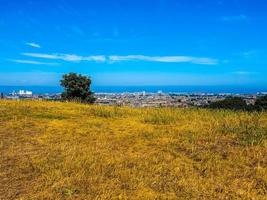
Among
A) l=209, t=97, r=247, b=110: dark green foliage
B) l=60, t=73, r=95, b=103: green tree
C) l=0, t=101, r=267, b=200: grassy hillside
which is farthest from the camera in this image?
l=60, t=73, r=95, b=103: green tree

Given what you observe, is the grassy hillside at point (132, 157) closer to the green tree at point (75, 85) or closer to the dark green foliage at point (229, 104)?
the dark green foliage at point (229, 104)

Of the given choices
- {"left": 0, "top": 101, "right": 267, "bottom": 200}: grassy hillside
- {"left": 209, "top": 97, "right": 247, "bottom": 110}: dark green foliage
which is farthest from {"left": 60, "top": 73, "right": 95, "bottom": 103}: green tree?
{"left": 0, "top": 101, "right": 267, "bottom": 200}: grassy hillside

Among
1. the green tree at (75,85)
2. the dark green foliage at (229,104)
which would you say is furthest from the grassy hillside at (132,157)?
the green tree at (75,85)

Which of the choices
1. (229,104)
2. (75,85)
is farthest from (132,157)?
(75,85)

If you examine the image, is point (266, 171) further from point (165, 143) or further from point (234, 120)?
point (234, 120)

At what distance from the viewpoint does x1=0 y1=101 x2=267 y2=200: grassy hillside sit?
309 inches

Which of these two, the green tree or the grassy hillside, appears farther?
the green tree

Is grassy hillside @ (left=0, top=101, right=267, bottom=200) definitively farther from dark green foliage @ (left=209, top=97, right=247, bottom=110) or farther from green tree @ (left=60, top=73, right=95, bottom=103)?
green tree @ (left=60, top=73, right=95, bottom=103)

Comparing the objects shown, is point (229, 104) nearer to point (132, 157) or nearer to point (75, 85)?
point (132, 157)

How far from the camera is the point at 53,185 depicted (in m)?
7.92

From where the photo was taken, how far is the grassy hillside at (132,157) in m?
7.84

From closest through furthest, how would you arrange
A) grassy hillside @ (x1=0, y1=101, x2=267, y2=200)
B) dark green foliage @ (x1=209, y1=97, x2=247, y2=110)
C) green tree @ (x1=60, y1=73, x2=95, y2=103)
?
grassy hillside @ (x1=0, y1=101, x2=267, y2=200), dark green foliage @ (x1=209, y1=97, x2=247, y2=110), green tree @ (x1=60, y1=73, x2=95, y2=103)

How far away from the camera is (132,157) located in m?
9.78

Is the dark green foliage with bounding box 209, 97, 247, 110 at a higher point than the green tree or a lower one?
lower
